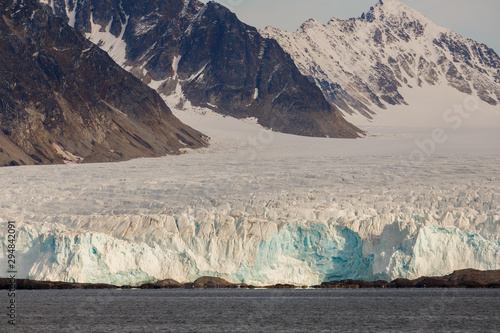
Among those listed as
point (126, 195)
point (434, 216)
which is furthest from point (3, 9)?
point (434, 216)

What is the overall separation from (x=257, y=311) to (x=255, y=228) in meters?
12.5

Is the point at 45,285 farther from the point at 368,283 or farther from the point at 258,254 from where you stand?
the point at 368,283

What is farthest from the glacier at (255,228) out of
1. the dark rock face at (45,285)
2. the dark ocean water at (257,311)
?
the dark ocean water at (257,311)

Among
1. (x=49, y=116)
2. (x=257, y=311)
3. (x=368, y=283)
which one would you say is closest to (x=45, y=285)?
(x=257, y=311)

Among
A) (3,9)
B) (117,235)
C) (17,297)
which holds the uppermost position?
(3,9)

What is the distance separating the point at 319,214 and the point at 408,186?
605 inches

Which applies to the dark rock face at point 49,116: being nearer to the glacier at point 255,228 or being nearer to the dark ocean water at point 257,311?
the glacier at point 255,228

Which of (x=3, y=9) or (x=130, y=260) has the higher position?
(x=3, y=9)

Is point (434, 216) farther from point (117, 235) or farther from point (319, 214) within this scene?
point (117, 235)

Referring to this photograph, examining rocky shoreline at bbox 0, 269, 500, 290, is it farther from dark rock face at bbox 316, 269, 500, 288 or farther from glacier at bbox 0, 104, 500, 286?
glacier at bbox 0, 104, 500, 286

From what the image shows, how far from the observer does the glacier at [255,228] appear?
76500 millimetres

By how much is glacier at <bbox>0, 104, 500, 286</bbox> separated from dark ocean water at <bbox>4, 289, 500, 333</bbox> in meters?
2.86

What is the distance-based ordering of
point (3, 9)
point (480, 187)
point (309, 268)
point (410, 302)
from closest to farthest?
point (410, 302) → point (309, 268) → point (480, 187) → point (3, 9)

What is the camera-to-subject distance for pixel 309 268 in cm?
7938
